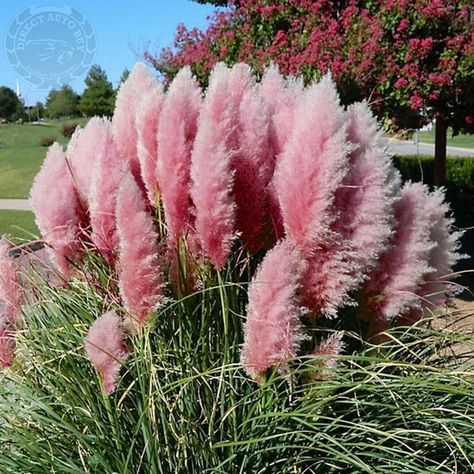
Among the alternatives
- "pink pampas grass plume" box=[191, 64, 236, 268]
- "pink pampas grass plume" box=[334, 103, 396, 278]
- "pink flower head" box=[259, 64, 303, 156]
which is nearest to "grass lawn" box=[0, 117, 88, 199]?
"pink flower head" box=[259, 64, 303, 156]

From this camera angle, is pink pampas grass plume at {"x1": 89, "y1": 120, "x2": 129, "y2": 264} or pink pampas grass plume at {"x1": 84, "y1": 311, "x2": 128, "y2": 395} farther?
pink pampas grass plume at {"x1": 89, "y1": 120, "x2": 129, "y2": 264}

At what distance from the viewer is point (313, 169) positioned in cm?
161

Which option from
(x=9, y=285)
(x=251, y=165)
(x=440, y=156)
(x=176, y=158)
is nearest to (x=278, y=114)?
A: (x=251, y=165)

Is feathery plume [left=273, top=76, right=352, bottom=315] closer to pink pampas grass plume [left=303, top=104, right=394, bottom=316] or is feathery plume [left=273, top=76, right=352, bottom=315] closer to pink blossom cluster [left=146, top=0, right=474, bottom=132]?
pink pampas grass plume [left=303, top=104, right=394, bottom=316]

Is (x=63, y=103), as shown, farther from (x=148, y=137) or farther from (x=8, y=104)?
(x=148, y=137)

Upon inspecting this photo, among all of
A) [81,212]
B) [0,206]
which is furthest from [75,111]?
[81,212]

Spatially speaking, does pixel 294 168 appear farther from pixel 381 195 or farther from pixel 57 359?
pixel 57 359

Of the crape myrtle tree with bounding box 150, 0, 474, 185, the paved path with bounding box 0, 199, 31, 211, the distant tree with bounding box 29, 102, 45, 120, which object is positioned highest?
the crape myrtle tree with bounding box 150, 0, 474, 185

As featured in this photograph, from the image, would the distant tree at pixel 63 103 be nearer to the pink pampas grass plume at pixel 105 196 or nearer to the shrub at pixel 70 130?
the shrub at pixel 70 130

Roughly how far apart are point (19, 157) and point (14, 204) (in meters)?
16.1

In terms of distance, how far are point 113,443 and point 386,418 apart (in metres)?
0.66

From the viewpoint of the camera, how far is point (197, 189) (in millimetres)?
1667

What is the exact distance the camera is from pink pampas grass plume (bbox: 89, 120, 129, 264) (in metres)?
1.88

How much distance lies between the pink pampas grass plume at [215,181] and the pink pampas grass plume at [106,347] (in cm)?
30
